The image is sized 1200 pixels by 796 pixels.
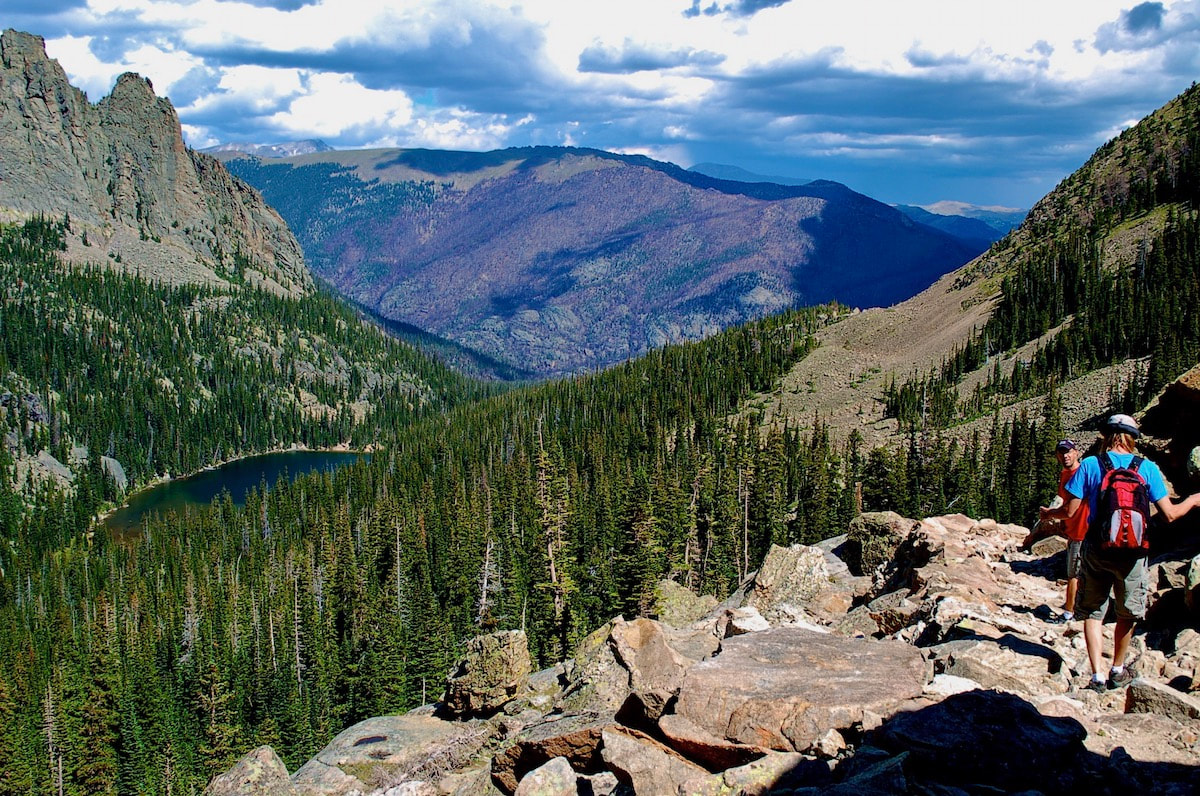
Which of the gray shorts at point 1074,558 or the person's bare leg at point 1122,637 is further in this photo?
the gray shorts at point 1074,558

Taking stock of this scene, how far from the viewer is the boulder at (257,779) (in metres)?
23.3

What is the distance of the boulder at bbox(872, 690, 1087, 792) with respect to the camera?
11477mm

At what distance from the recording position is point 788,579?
33.4 m

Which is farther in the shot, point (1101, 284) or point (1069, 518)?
point (1101, 284)

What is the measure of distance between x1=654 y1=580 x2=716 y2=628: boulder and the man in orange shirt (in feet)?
65.7

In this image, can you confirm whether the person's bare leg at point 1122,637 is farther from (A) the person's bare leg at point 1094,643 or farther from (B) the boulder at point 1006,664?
(B) the boulder at point 1006,664

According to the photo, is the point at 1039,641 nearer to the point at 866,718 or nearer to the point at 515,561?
the point at 866,718

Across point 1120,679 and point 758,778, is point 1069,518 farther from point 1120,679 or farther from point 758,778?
point 758,778

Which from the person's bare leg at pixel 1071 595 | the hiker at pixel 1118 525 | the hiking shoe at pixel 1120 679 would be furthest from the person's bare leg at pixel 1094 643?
the person's bare leg at pixel 1071 595

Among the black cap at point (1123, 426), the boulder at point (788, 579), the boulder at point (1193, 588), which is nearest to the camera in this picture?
the black cap at point (1123, 426)

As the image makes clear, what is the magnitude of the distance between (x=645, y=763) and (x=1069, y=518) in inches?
378

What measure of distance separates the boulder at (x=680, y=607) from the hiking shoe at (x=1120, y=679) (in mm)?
23833

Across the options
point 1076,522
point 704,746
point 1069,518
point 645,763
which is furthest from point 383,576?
point 1076,522

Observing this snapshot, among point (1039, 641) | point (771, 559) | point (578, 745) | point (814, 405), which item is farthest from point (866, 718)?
point (814, 405)
